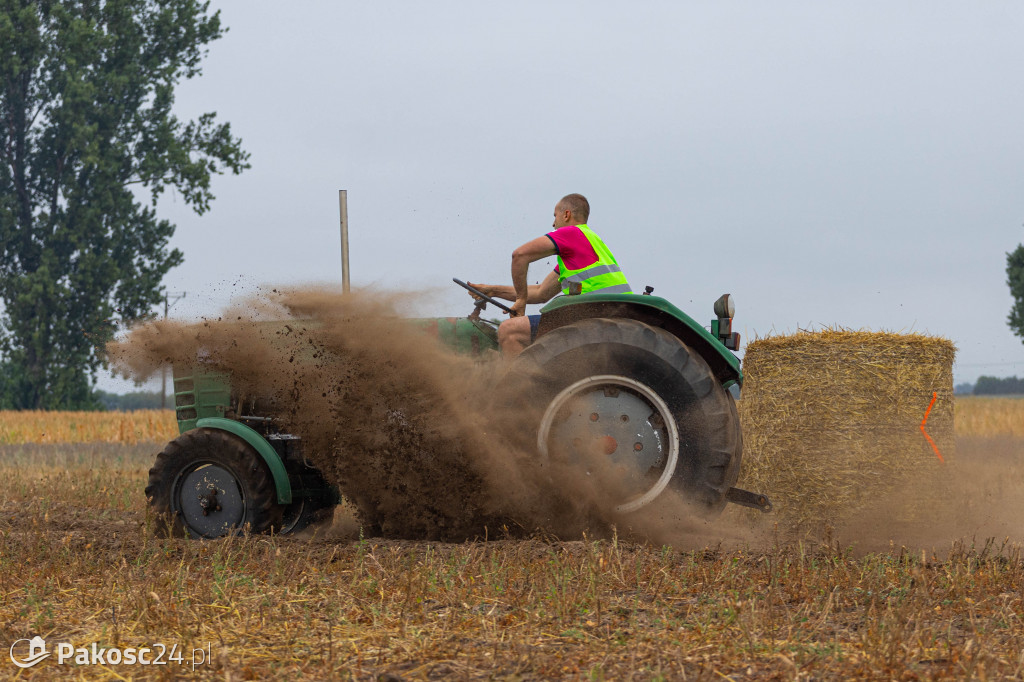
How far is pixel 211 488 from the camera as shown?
6.41m

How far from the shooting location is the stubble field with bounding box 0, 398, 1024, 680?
140 inches

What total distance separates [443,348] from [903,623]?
3.15 metres

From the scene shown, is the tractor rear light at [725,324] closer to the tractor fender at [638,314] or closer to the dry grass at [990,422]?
the tractor fender at [638,314]

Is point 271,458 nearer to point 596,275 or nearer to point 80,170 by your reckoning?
point 596,275

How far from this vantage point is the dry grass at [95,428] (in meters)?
21.2

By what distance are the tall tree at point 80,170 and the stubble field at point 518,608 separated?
27.6 meters

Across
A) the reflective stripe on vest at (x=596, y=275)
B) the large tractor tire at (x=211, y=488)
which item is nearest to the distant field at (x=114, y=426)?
the large tractor tire at (x=211, y=488)

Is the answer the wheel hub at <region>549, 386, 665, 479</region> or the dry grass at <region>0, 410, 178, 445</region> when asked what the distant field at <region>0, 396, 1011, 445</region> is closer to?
the dry grass at <region>0, 410, 178, 445</region>

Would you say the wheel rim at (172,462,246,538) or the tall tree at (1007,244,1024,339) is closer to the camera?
the wheel rim at (172,462,246,538)

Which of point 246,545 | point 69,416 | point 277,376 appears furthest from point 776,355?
point 69,416

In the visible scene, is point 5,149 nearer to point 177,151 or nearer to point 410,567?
point 177,151

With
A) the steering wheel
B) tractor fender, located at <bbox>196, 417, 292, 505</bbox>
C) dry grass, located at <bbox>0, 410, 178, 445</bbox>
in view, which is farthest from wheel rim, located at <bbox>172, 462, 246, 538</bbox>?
dry grass, located at <bbox>0, 410, 178, 445</bbox>

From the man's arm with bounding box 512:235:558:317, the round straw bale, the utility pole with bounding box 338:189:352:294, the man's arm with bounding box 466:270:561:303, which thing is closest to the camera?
the man's arm with bounding box 512:235:558:317

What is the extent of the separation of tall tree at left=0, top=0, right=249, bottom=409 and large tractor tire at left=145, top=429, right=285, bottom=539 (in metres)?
27.0
